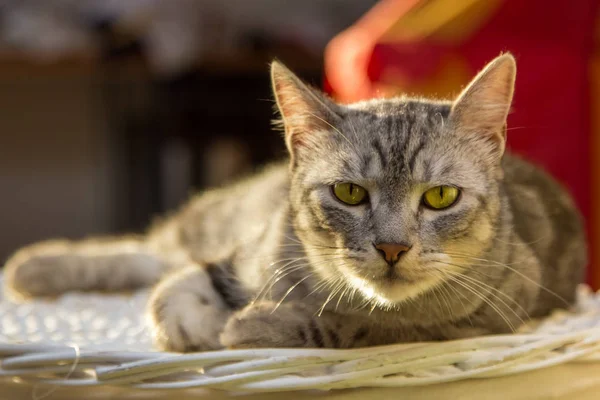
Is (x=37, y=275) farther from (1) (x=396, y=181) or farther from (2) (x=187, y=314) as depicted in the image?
(1) (x=396, y=181)

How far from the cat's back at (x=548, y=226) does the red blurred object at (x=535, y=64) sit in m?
0.37

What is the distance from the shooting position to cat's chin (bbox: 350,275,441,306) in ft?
3.05

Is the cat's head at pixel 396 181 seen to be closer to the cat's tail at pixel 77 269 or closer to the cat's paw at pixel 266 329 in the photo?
the cat's paw at pixel 266 329

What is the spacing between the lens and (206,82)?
3021mm

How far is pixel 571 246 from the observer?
136cm

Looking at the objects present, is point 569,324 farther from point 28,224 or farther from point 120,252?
point 28,224

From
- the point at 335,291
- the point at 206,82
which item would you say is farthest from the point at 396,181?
the point at 206,82

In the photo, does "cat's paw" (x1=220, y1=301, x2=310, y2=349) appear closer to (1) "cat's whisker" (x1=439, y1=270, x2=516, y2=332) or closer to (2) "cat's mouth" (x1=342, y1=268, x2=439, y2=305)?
(2) "cat's mouth" (x1=342, y1=268, x2=439, y2=305)

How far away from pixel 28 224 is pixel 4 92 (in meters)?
0.68

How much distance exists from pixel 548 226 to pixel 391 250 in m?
0.53

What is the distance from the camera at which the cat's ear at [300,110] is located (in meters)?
1.05

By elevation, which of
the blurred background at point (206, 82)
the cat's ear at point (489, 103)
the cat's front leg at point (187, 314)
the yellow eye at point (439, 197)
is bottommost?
the cat's front leg at point (187, 314)

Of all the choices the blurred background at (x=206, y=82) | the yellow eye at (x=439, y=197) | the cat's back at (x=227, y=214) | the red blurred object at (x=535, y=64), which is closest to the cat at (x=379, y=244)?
the yellow eye at (x=439, y=197)

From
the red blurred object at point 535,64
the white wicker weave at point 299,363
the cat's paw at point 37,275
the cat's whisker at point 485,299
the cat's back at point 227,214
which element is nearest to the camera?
the white wicker weave at point 299,363
